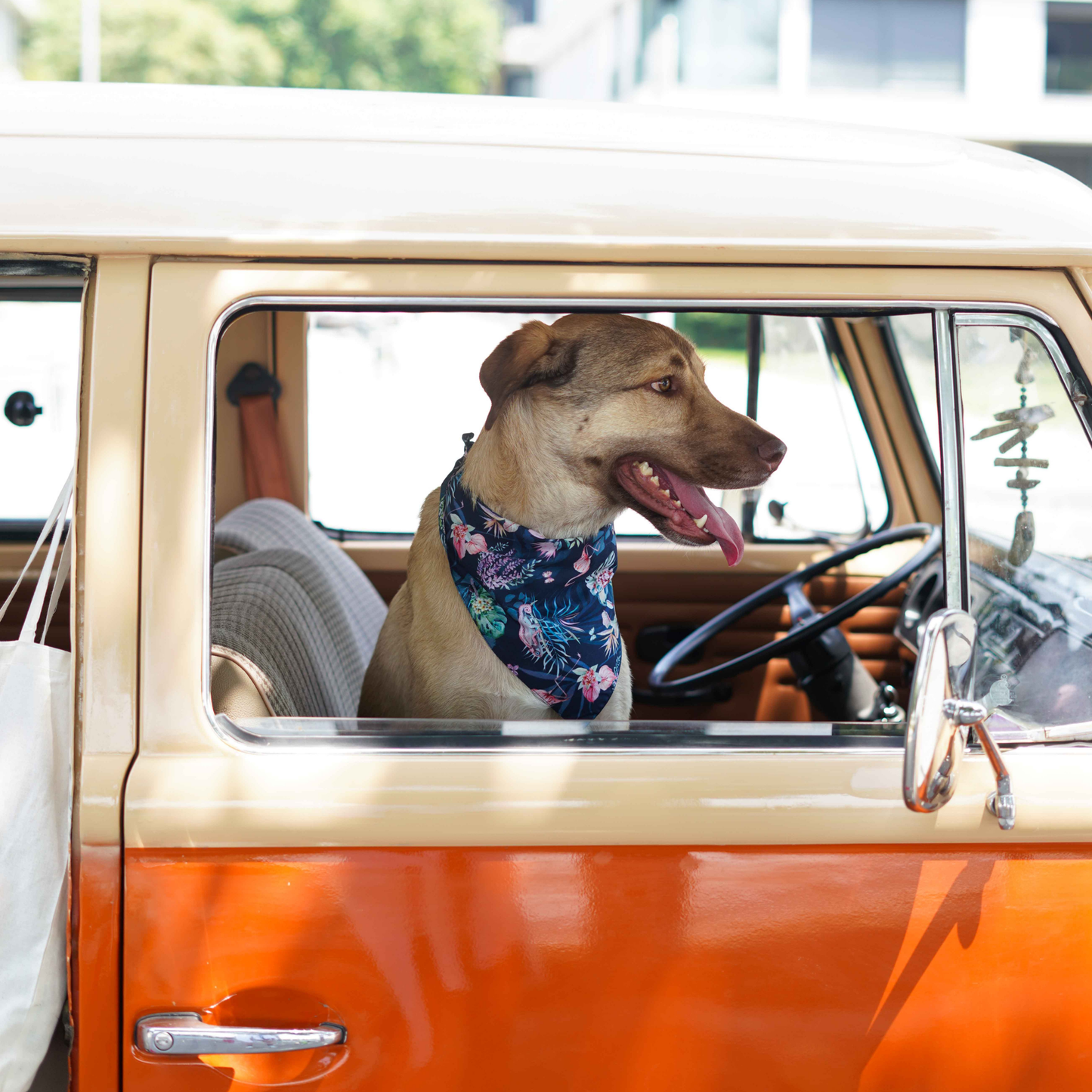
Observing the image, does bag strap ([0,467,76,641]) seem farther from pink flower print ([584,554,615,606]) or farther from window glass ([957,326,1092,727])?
Answer: window glass ([957,326,1092,727])

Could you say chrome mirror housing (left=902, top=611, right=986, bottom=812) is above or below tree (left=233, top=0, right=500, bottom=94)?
below

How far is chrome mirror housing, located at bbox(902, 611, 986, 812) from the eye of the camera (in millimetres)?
1083

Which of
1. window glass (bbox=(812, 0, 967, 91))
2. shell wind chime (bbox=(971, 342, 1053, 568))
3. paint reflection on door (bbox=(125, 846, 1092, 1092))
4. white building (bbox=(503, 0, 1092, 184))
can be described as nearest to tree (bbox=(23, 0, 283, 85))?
white building (bbox=(503, 0, 1092, 184))

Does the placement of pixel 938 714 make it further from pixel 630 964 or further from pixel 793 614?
pixel 793 614

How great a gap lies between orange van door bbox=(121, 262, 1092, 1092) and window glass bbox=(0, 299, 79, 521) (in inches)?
61.8

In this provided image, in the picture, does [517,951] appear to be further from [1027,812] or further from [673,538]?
[673,538]

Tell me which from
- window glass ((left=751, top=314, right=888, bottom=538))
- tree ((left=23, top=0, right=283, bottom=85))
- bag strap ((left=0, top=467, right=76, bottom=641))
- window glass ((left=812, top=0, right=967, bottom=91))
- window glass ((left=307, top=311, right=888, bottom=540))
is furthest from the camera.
A: tree ((left=23, top=0, right=283, bottom=85))

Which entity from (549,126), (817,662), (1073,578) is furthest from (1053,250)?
(817,662)

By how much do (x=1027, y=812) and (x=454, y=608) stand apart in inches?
37.8

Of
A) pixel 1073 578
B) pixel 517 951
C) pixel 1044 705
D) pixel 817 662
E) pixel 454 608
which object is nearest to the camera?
pixel 517 951

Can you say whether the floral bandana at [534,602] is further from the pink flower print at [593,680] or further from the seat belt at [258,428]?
the seat belt at [258,428]

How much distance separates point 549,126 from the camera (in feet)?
4.23

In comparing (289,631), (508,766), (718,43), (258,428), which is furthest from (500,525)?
(718,43)

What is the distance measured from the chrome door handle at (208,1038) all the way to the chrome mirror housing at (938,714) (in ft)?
2.26
